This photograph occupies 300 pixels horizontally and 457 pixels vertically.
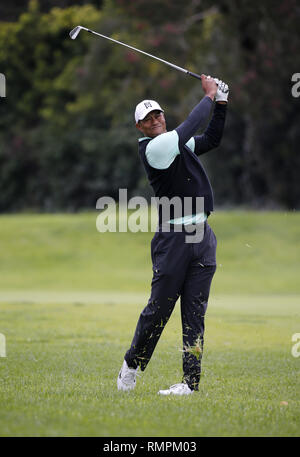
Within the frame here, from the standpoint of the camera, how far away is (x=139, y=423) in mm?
4434

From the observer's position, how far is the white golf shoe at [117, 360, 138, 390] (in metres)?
5.71

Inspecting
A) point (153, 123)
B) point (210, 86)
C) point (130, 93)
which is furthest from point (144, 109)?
point (130, 93)

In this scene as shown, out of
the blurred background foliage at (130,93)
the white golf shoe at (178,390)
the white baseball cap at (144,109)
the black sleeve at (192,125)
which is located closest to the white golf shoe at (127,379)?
the white golf shoe at (178,390)

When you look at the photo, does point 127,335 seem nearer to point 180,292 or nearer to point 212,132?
point 180,292

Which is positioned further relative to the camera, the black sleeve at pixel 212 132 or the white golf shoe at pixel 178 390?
the black sleeve at pixel 212 132

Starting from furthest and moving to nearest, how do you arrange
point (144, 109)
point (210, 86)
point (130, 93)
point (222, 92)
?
point (130, 93) → point (222, 92) → point (210, 86) → point (144, 109)

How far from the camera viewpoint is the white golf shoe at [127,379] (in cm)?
571

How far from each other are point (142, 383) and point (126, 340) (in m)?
3.02

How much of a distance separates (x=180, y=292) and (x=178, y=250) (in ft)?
1.21

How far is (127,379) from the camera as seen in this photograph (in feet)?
18.8

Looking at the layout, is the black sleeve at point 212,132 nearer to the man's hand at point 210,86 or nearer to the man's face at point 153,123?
the man's hand at point 210,86

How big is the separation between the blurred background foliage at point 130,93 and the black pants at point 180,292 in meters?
20.1
